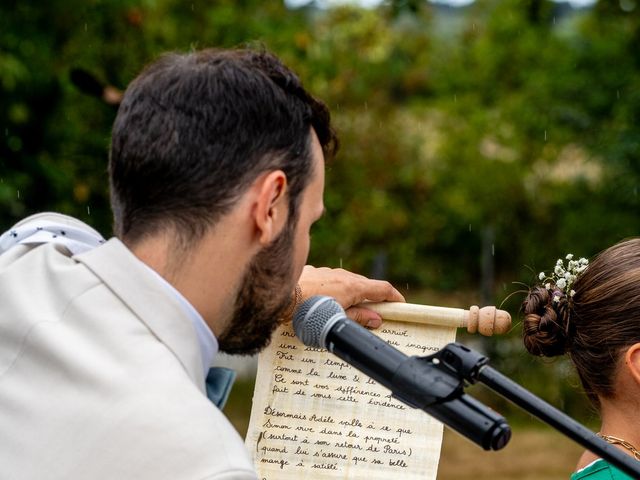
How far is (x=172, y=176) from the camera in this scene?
212 cm

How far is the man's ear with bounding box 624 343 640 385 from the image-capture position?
10.4ft

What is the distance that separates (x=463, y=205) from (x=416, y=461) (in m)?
10.6

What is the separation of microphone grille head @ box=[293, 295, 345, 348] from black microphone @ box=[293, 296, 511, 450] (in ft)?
0.11

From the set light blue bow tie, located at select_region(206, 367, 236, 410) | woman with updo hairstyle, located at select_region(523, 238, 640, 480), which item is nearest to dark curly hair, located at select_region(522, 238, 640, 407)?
woman with updo hairstyle, located at select_region(523, 238, 640, 480)

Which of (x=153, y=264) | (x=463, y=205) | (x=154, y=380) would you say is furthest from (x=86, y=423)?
(x=463, y=205)

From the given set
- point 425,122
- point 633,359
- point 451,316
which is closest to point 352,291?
point 451,316

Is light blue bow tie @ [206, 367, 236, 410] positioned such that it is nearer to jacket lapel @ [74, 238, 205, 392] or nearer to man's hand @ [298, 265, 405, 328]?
jacket lapel @ [74, 238, 205, 392]

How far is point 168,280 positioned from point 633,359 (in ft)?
5.70

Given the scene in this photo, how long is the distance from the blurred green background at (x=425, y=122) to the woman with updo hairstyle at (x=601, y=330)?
2.98 metres

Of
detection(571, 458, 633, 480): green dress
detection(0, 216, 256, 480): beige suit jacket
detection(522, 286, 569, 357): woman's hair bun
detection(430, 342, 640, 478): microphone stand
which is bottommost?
detection(571, 458, 633, 480): green dress

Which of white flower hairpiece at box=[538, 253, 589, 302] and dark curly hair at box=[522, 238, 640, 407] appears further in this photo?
white flower hairpiece at box=[538, 253, 589, 302]

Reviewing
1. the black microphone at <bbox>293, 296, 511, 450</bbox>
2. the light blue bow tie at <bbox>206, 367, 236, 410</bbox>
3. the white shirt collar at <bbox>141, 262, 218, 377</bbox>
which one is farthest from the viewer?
the light blue bow tie at <bbox>206, 367, 236, 410</bbox>

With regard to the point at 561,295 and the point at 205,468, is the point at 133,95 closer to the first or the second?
the point at 205,468

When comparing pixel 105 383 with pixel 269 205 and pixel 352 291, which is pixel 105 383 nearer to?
pixel 269 205
